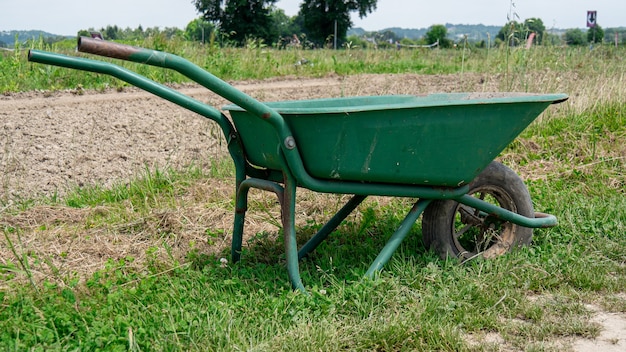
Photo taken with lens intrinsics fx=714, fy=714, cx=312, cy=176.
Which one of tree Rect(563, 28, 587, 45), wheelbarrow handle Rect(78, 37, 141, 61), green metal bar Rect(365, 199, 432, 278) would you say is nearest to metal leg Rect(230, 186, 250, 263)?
green metal bar Rect(365, 199, 432, 278)

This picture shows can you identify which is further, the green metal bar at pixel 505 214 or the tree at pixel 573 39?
the tree at pixel 573 39

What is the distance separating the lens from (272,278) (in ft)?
11.3

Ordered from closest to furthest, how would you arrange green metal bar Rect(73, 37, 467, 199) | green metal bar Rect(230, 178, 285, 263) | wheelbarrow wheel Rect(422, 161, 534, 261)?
green metal bar Rect(73, 37, 467, 199), green metal bar Rect(230, 178, 285, 263), wheelbarrow wheel Rect(422, 161, 534, 261)

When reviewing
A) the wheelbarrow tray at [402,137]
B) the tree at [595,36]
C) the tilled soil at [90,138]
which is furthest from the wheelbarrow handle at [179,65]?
the tree at [595,36]

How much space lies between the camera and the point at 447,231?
366 cm

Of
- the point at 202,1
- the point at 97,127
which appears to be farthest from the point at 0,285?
the point at 202,1

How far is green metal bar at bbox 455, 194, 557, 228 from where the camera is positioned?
3.51 meters

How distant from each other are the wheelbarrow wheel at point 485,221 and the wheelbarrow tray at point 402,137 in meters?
0.30

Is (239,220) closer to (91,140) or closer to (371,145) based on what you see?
(371,145)

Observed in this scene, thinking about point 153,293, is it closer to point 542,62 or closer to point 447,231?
point 447,231

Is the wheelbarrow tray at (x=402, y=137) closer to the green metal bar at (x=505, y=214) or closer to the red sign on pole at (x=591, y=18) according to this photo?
the green metal bar at (x=505, y=214)

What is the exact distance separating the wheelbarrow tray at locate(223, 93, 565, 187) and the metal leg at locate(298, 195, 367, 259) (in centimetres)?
50

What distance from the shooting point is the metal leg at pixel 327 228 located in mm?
3785

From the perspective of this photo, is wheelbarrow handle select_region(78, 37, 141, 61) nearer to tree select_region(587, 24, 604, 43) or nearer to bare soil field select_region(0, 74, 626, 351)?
bare soil field select_region(0, 74, 626, 351)
